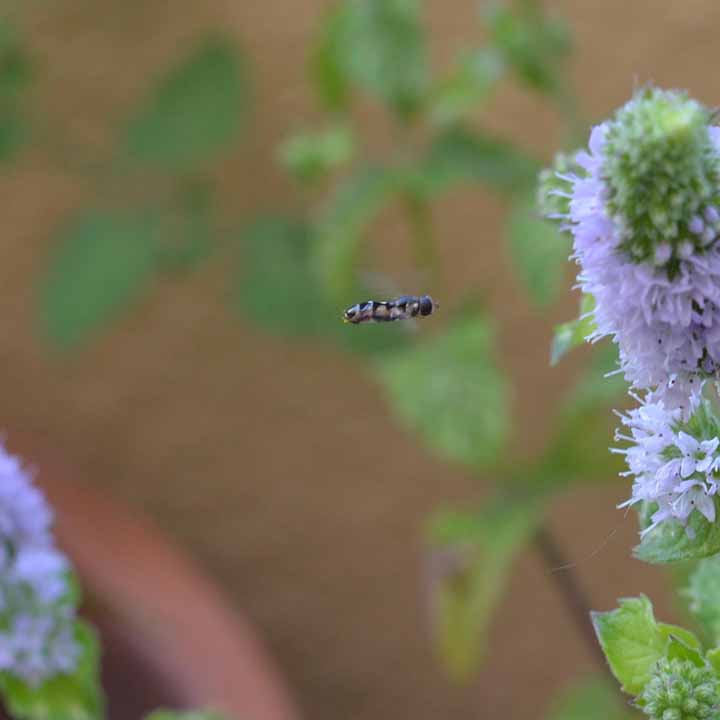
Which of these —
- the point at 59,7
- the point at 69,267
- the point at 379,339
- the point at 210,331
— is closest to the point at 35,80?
the point at 59,7

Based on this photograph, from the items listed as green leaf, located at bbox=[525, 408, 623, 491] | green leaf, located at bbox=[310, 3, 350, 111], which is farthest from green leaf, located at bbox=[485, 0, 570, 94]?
green leaf, located at bbox=[525, 408, 623, 491]

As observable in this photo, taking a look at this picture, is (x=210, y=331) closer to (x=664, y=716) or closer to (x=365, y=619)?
(x=365, y=619)

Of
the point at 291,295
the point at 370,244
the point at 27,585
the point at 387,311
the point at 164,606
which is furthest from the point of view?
the point at 370,244

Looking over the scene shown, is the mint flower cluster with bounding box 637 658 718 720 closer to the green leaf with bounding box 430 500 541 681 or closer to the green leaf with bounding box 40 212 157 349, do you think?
the green leaf with bounding box 430 500 541 681

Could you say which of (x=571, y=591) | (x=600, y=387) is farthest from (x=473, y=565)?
(x=600, y=387)

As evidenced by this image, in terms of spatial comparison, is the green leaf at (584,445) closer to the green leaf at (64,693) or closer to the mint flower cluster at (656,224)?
the green leaf at (64,693)

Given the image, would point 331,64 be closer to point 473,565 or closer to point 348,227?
point 348,227

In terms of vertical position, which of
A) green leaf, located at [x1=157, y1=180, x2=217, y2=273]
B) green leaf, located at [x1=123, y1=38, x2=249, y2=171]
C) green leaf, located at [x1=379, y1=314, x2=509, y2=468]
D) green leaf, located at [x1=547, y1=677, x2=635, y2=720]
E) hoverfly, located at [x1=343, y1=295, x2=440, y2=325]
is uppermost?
green leaf, located at [x1=123, y1=38, x2=249, y2=171]

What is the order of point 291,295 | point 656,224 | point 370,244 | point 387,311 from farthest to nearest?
point 370,244 < point 291,295 < point 387,311 < point 656,224
